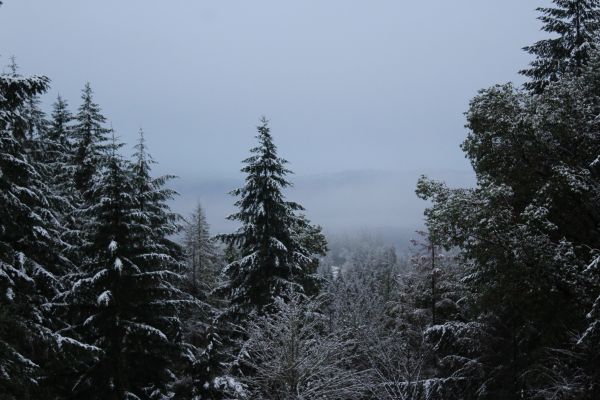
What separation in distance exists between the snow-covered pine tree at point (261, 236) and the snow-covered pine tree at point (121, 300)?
3257 mm

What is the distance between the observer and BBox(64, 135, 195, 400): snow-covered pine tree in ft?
53.3

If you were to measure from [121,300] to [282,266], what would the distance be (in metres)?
6.84

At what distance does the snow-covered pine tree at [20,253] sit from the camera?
10.4 meters

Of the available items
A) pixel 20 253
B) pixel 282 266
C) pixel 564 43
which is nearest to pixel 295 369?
pixel 282 266

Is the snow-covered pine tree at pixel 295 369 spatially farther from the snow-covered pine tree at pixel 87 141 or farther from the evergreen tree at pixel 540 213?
the snow-covered pine tree at pixel 87 141

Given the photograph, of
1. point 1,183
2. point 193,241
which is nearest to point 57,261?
point 1,183

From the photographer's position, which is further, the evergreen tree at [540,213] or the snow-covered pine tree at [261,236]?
the snow-covered pine tree at [261,236]

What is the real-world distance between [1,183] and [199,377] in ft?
37.5

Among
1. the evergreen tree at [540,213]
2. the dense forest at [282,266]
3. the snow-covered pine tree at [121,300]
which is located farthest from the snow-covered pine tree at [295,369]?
the evergreen tree at [540,213]

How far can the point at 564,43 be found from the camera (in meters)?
16.0

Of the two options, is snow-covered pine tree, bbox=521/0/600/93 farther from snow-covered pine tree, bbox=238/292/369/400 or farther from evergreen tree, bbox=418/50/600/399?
snow-covered pine tree, bbox=238/292/369/400

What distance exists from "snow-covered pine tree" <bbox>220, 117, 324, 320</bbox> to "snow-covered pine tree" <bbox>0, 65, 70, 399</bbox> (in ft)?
25.4

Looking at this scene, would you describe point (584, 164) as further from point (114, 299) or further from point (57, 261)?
point (57, 261)

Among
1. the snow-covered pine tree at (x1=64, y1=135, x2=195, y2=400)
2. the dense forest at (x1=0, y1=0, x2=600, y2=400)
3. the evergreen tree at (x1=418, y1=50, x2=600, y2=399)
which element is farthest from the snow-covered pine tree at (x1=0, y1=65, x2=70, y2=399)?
the evergreen tree at (x1=418, y1=50, x2=600, y2=399)
